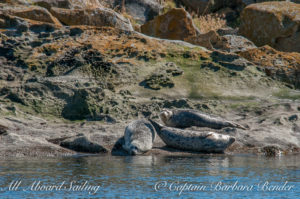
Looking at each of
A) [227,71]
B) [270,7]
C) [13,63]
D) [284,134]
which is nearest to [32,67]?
[13,63]

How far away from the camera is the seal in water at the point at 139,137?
32.7ft

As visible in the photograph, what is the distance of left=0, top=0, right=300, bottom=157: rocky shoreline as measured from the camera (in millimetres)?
10711

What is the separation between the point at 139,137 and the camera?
10148 millimetres

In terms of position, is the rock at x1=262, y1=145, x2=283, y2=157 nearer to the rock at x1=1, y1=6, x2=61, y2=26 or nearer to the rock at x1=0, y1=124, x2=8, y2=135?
the rock at x1=0, y1=124, x2=8, y2=135

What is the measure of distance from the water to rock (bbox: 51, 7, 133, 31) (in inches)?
325

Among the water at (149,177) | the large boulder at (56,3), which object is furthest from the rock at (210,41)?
the water at (149,177)

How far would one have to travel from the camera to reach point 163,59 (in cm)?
1480

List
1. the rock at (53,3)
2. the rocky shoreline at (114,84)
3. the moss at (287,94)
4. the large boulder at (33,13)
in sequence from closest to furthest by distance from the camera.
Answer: the rocky shoreline at (114,84) < the moss at (287,94) < the large boulder at (33,13) < the rock at (53,3)

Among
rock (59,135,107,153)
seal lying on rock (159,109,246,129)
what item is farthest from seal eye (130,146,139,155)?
seal lying on rock (159,109,246,129)

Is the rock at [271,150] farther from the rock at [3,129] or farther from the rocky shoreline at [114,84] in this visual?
the rock at [3,129]

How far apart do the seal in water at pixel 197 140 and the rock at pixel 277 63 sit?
523 centimetres

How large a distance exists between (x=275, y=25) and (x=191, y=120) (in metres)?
8.59

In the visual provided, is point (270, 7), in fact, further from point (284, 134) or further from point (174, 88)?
point (284, 134)

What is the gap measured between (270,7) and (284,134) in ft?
29.4
